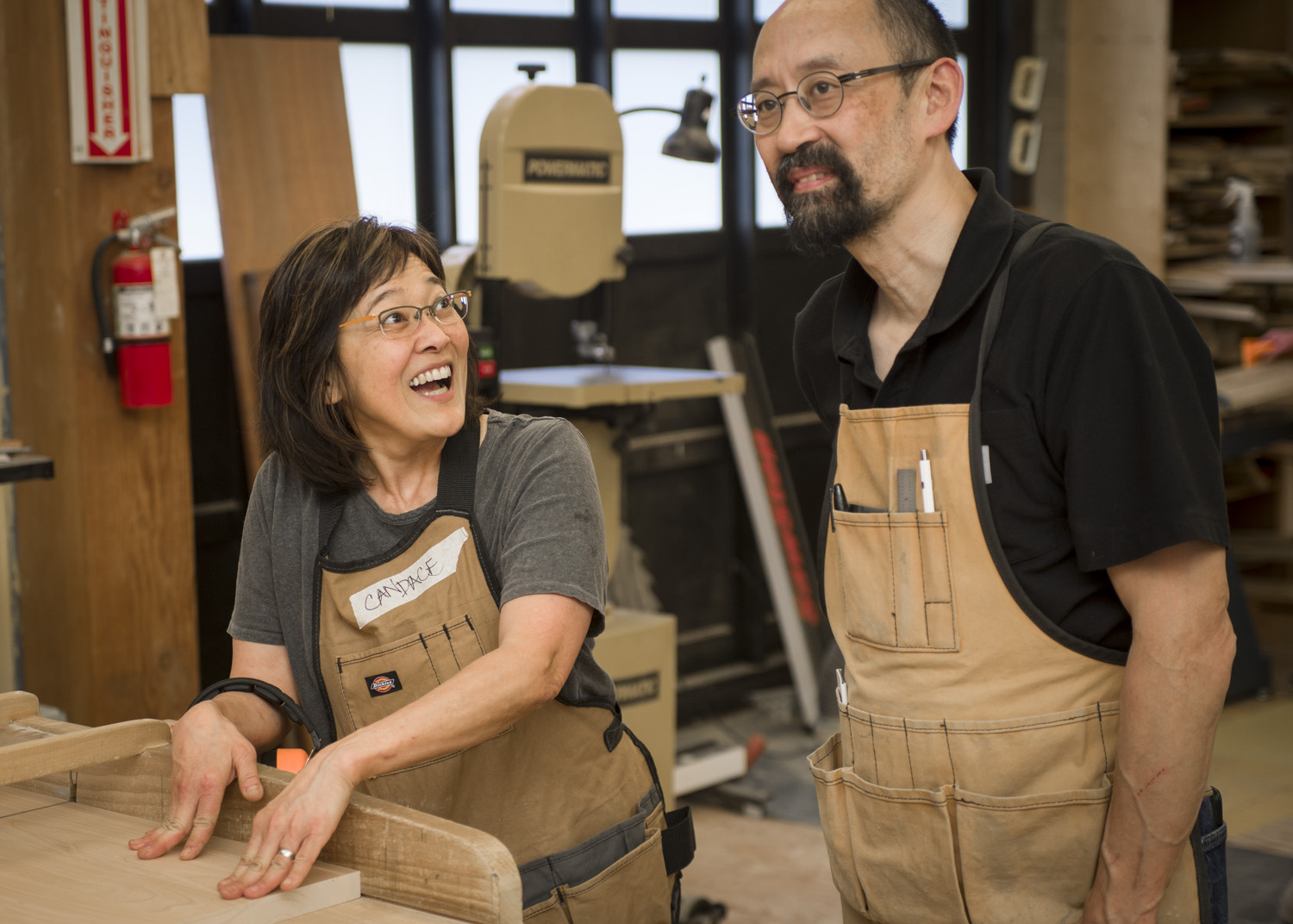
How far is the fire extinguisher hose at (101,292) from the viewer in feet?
9.03

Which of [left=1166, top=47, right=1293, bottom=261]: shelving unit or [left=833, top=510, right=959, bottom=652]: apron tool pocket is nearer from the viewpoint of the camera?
[left=833, top=510, right=959, bottom=652]: apron tool pocket

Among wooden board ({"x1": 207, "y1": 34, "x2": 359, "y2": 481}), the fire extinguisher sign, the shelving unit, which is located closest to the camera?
the fire extinguisher sign

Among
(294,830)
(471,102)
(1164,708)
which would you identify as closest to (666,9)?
(471,102)

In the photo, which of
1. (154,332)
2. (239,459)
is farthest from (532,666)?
(239,459)

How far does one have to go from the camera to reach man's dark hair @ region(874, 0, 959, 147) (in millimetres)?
1472

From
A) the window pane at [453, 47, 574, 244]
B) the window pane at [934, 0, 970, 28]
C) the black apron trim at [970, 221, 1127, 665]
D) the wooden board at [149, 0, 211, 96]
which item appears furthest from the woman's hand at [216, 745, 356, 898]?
the window pane at [934, 0, 970, 28]

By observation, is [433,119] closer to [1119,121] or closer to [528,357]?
[528,357]

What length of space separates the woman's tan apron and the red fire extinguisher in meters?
1.34

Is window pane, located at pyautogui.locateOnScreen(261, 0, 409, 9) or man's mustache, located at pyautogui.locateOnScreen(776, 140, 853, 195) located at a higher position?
window pane, located at pyautogui.locateOnScreen(261, 0, 409, 9)

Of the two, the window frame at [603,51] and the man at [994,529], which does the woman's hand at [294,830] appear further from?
the window frame at [603,51]

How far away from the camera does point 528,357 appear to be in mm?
4145

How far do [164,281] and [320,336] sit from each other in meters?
1.33

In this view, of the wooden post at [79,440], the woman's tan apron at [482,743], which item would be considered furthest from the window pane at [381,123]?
the woman's tan apron at [482,743]

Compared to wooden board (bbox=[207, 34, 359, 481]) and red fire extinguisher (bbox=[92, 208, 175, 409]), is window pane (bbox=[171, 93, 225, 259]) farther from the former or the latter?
red fire extinguisher (bbox=[92, 208, 175, 409])
